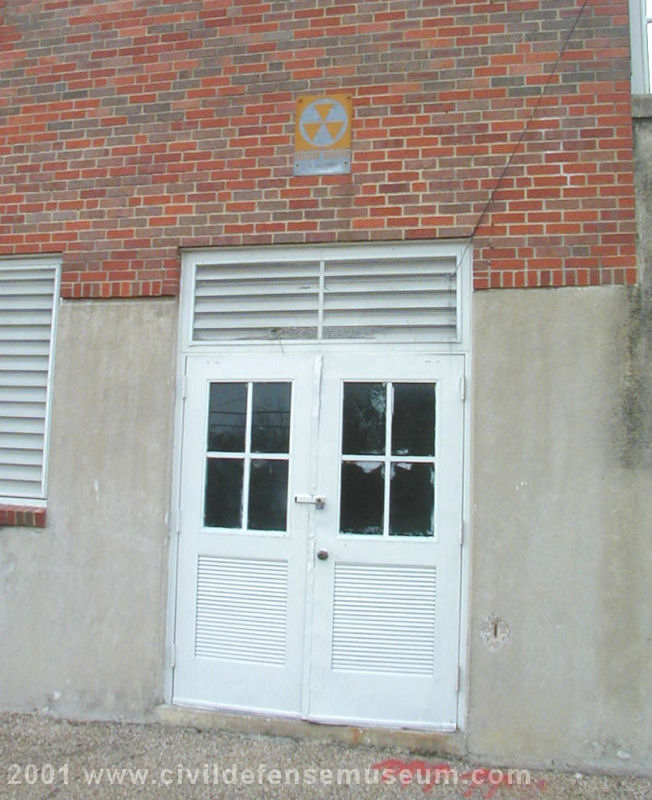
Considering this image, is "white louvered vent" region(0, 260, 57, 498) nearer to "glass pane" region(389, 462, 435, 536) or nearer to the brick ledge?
the brick ledge

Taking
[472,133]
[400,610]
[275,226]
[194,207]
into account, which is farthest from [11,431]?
[472,133]

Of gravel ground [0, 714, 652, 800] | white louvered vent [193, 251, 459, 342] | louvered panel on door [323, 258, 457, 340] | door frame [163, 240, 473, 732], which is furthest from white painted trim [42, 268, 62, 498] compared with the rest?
louvered panel on door [323, 258, 457, 340]

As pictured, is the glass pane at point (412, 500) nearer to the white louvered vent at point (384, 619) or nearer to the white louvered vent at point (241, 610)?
the white louvered vent at point (384, 619)

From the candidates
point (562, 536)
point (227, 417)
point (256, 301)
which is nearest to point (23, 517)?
point (227, 417)

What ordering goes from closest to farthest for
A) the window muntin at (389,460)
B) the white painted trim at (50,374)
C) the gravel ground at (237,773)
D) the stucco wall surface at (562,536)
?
1. the gravel ground at (237,773)
2. the stucco wall surface at (562,536)
3. the window muntin at (389,460)
4. the white painted trim at (50,374)

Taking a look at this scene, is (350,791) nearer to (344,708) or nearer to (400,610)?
(344,708)

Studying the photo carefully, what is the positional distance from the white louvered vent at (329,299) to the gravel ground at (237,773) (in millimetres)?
2333

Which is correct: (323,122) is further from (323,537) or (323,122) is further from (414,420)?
(323,537)

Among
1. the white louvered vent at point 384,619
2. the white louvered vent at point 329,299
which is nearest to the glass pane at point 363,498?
the white louvered vent at point 384,619

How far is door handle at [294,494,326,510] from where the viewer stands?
3.94 meters

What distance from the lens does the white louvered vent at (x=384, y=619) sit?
3.79 metres

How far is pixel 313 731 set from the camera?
379 centimetres

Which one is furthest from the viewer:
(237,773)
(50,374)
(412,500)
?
(50,374)

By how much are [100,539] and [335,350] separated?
1.85m
